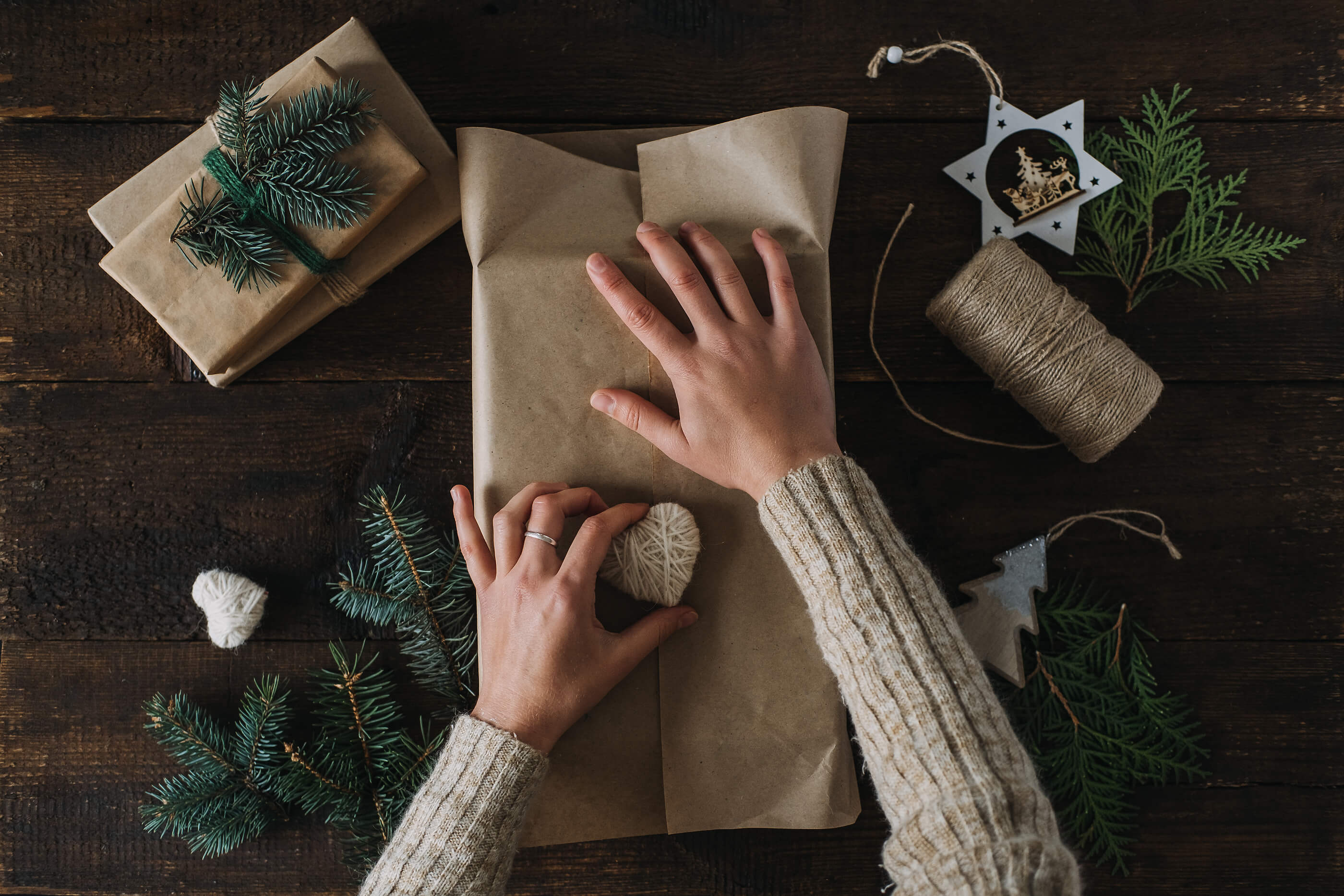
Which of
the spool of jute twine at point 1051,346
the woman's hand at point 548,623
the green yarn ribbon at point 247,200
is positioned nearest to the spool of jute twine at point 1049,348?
the spool of jute twine at point 1051,346

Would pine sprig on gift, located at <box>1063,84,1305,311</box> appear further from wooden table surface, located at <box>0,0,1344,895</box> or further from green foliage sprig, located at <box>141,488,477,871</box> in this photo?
green foliage sprig, located at <box>141,488,477,871</box>

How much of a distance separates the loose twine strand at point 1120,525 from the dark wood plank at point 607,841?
140mm

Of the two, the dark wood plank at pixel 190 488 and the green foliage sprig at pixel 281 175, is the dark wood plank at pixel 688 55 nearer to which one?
the green foliage sprig at pixel 281 175

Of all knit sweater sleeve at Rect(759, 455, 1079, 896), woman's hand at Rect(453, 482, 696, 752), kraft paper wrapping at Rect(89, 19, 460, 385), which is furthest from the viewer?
kraft paper wrapping at Rect(89, 19, 460, 385)

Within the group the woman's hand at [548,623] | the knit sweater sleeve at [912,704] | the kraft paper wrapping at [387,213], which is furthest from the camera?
the kraft paper wrapping at [387,213]

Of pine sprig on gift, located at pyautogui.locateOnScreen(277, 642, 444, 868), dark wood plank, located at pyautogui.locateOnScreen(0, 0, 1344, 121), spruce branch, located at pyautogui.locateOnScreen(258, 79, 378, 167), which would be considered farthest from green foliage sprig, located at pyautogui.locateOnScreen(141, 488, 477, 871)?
dark wood plank, located at pyautogui.locateOnScreen(0, 0, 1344, 121)

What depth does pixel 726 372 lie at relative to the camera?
2.73 ft

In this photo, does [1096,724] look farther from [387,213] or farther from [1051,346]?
[387,213]

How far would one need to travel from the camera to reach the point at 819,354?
886mm

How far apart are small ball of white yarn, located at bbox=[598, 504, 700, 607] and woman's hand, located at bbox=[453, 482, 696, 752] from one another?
0.6 inches

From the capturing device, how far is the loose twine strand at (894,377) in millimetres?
992

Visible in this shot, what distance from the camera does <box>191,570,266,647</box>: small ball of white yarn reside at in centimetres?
94

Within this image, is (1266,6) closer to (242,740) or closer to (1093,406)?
(1093,406)

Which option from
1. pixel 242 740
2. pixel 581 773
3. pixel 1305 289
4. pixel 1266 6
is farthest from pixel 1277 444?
pixel 242 740
